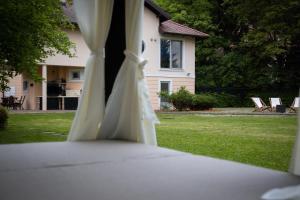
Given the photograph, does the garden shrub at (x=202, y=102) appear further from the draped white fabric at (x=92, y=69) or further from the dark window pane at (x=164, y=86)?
the draped white fabric at (x=92, y=69)

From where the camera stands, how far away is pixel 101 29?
471 cm

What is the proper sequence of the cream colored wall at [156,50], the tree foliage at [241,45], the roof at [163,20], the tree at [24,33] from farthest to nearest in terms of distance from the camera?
the cream colored wall at [156,50] → the roof at [163,20] → the tree foliage at [241,45] → the tree at [24,33]

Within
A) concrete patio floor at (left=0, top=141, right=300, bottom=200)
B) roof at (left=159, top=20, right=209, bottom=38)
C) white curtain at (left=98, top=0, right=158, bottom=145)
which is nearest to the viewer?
concrete patio floor at (left=0, top=141, right=300, bottom=200)

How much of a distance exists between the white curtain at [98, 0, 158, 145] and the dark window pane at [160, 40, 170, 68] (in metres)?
11.9

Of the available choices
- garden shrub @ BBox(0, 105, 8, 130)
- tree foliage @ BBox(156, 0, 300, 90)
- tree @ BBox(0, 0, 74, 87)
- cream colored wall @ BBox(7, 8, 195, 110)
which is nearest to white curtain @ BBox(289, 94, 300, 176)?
tree @ BBox(0, 0, 74, 87)

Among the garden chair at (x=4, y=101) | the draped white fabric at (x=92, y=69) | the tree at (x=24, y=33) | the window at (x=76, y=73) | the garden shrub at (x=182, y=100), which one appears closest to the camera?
the draped white fabric at (x=92, y=69)

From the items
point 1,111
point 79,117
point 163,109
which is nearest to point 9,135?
point 1,111

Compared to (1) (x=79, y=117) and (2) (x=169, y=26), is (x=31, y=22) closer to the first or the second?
(1) (x=79, y=117)

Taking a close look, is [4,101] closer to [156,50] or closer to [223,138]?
[156,50]

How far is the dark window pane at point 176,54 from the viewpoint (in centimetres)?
1683

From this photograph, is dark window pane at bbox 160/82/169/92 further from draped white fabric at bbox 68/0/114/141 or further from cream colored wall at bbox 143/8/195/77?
draped white fabric at bbox 68/0/114/141

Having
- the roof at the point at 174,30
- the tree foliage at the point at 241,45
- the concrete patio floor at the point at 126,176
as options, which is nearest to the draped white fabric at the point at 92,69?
the concrete patio floor at the point at 126,176

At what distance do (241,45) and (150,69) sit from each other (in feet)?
Result: 13.9

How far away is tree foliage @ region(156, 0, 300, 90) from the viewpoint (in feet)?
49.4
